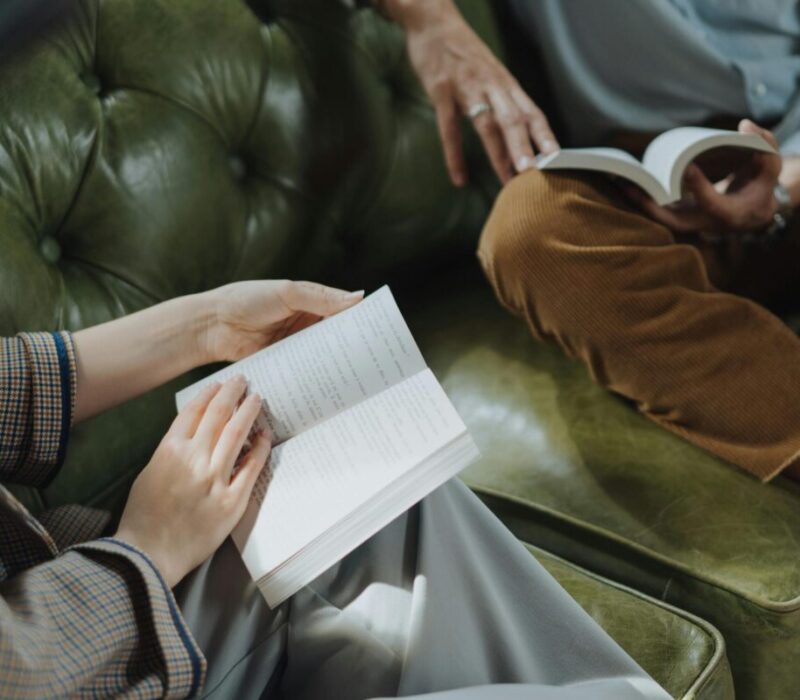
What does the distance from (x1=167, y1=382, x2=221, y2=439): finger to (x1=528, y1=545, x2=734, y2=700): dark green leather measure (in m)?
0.35

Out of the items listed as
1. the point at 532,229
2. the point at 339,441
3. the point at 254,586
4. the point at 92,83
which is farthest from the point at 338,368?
the point at 92,83

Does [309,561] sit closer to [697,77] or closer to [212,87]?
[212,87]

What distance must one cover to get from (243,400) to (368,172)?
0.49 m

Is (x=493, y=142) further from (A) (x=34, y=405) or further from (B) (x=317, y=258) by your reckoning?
(A) (x=34, y=405)

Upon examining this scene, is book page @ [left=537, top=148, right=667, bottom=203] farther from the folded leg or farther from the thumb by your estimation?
the folded leg

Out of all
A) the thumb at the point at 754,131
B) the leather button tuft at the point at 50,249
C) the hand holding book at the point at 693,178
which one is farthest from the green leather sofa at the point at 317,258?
the thumb at the point at 754,131

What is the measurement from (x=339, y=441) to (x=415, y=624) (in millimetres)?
135

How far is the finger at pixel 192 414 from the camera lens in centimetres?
62

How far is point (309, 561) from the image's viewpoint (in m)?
0.57

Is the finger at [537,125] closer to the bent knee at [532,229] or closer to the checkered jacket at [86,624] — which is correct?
the bent knee at [532,229]

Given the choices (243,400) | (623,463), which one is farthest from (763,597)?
(243,400)

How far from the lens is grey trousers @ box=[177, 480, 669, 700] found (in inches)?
23.0

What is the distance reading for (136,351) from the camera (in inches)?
28.5

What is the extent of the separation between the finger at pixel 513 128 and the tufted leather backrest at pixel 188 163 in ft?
0.36
